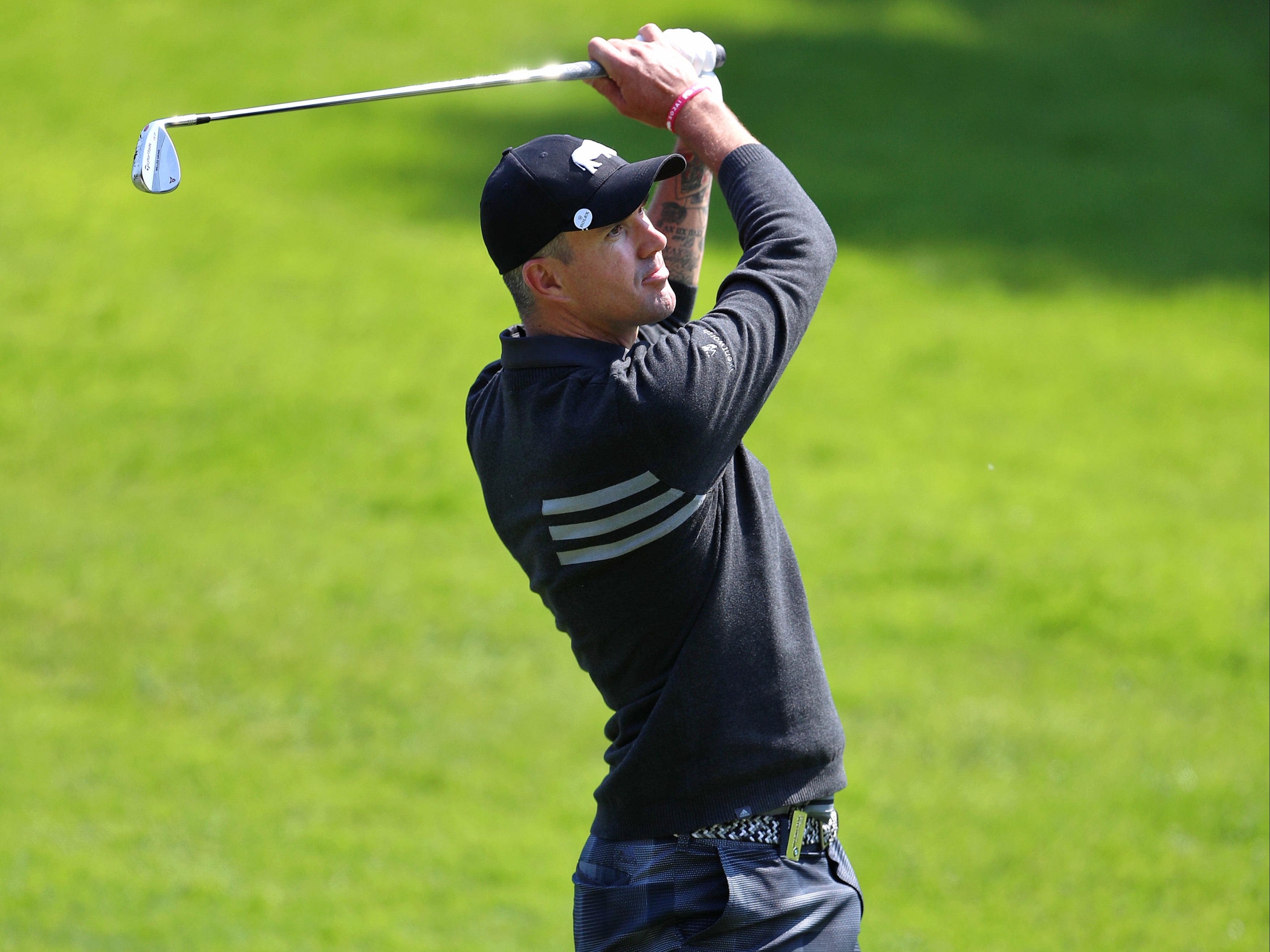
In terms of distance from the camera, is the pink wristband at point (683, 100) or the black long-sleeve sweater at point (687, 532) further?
the pink wristband at point (683, 100)

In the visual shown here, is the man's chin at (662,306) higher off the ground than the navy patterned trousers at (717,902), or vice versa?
the man's chin at (662,306)

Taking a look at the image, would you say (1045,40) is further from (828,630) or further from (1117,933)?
(1117,933)

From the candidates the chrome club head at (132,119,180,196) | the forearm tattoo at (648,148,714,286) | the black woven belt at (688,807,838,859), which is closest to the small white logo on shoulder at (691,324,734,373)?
the forearm tattoo at (648,148,714,286)

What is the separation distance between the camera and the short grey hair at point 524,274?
7.66 ft

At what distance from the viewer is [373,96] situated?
236 centimetres

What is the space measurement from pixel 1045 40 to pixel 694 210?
1462cm

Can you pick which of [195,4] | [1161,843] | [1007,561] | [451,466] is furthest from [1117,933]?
[195,4]

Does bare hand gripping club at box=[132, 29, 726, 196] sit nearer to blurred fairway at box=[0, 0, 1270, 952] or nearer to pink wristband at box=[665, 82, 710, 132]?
pink wristband at box=[665, 82, 710, 132]

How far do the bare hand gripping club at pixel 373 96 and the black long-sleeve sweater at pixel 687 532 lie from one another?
0.32 m

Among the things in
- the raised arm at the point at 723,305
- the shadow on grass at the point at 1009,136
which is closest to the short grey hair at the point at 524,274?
the raised arm at the point at 723,305

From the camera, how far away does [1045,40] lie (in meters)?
16.0

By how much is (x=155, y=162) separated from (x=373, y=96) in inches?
21.6

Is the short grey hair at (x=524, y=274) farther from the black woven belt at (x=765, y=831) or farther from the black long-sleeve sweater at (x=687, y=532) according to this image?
the black woven belt at (x=765, y=831)

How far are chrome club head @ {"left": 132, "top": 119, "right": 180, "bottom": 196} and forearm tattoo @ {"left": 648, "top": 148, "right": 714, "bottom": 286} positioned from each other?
93cm
